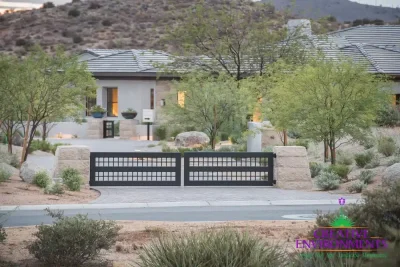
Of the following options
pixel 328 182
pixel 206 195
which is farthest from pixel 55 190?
pixel 328 182

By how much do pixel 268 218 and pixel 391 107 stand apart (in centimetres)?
2161

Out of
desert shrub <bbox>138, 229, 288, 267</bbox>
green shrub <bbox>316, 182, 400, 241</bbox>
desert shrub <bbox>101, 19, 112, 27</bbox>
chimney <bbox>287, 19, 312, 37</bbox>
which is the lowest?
desert shrub <bbox>138, 229, 288, 267</bbox>

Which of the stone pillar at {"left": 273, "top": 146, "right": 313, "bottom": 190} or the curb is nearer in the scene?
the curb

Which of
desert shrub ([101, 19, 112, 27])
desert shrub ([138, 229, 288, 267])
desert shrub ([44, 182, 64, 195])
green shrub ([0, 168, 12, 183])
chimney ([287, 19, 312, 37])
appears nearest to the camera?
desert shrub ([138, 229, 288, 267])

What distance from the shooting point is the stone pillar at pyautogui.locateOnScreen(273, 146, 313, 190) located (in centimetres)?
2134

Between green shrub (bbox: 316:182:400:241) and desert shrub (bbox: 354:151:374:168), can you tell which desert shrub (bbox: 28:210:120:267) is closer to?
green shrub (bbox: 316:182:400:241)

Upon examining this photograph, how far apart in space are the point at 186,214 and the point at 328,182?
6.25 meters

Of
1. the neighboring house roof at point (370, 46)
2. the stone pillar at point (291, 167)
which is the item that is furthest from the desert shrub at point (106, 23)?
the stone pillar at point (291, 167)

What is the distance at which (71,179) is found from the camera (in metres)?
19.3

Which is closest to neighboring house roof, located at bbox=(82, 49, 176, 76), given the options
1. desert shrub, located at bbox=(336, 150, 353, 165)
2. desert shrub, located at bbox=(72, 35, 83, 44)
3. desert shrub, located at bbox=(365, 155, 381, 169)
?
desert shrub, located at bbox=(336, 150, 353, 165)

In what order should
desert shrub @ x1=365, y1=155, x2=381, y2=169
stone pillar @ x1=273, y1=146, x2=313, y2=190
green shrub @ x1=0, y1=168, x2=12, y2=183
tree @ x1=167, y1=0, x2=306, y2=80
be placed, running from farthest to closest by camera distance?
tree @ x1=167, y1=0, x2=306, y2=80
desert shrub @ x1=365, y1=155, x2=381, y2=169
stone pillar @ x1=273, y1=146, x2=313, y2=190
green shrub @ x1=0, y1=168, x2=12, y2=183

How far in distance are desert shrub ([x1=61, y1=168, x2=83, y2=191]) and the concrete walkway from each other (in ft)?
2.40

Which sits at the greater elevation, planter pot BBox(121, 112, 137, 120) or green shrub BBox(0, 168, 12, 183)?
green shrub BBox(0, 168, 12, 183)

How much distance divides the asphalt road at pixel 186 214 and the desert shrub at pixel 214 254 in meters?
6.83
